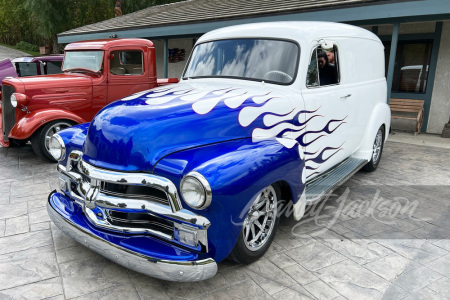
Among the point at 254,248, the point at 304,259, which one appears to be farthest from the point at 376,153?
the point at 254,248

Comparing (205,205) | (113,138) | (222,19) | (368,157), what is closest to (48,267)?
(113,138)

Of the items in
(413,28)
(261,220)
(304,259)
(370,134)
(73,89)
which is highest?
(413,28)

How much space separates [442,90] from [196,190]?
871cm

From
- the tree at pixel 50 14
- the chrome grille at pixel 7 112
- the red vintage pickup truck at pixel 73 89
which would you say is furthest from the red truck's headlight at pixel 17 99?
the tree at pixel 50 14

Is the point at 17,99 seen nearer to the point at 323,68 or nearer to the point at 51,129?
the point at 51,129

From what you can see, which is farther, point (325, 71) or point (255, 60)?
point (325, 71)

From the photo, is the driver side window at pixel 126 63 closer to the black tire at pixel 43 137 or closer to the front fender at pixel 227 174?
the black tire at pixel 43 137

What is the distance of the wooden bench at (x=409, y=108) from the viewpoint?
28.3 feet

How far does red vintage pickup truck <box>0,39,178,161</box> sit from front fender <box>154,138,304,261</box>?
13.4ft

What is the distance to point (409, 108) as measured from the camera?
895 cm

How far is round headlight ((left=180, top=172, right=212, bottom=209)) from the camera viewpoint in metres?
2.27

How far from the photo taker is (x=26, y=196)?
4.43 meters

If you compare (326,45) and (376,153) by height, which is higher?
(326,45)

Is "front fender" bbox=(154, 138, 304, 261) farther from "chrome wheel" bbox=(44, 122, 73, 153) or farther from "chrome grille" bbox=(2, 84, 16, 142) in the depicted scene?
"chrome grille" bbox=(2, 84, 16, 142)
